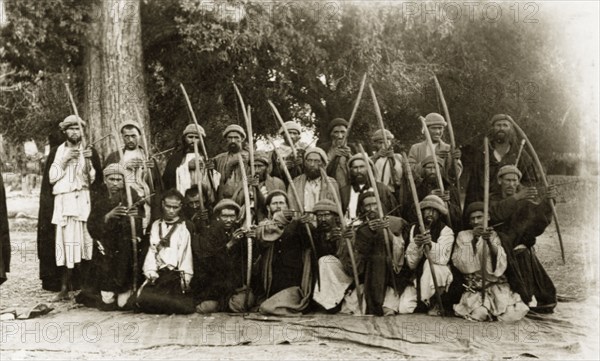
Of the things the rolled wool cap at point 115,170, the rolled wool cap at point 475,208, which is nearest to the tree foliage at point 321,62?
the rolled wool cap at point 115,170

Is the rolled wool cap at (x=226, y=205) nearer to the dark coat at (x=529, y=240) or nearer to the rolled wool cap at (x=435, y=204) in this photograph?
the rolled wool cap at (x=435, y=204)

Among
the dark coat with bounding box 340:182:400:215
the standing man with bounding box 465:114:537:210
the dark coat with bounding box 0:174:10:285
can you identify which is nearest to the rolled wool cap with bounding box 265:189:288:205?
the dark coat with bounding box 340:182:400:215

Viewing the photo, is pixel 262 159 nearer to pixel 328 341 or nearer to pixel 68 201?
pixel 68 201

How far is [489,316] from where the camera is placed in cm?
616

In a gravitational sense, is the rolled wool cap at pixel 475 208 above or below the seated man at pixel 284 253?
above

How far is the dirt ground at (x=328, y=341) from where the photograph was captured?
5.36 metres

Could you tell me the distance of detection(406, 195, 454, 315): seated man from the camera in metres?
6.38

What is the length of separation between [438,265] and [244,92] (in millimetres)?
6246

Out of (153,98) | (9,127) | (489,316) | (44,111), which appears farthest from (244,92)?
(489,316)

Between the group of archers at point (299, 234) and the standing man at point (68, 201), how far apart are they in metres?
0.01

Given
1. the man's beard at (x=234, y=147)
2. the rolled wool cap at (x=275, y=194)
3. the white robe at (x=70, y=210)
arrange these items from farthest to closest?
the man's beard at (x=234, y=147) < the white robe at (x=70, y=210) < the rolled wool cap at (x=275, y=194)

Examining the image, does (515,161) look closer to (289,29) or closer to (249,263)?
(249,263)

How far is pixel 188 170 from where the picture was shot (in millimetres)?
7648

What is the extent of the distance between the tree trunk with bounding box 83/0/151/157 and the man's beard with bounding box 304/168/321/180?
3.31 meters
